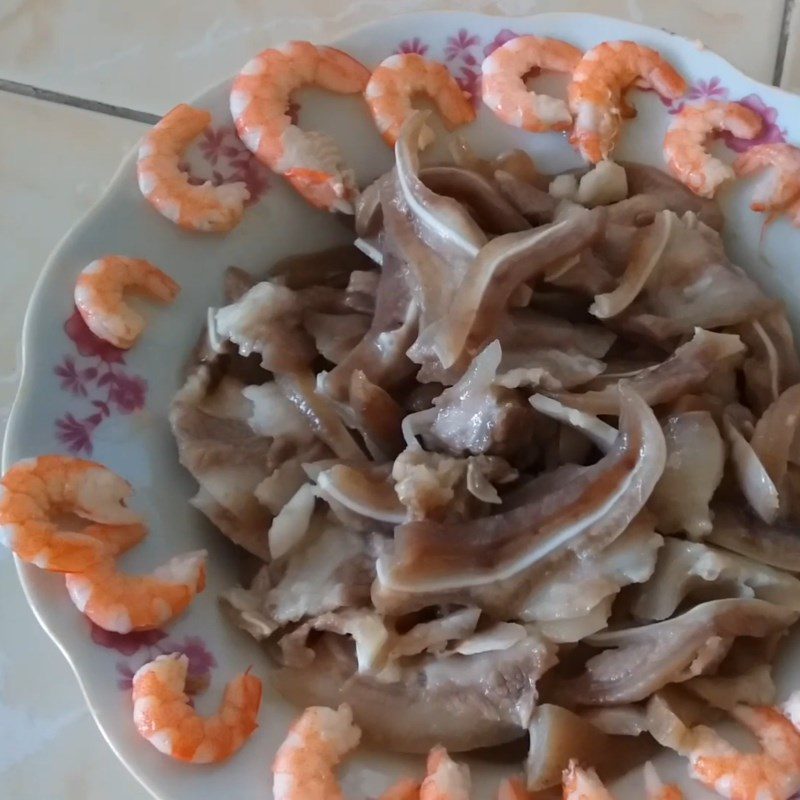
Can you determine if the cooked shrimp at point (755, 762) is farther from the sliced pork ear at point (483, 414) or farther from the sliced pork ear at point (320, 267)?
the sliced pork ear at point (320, 267)

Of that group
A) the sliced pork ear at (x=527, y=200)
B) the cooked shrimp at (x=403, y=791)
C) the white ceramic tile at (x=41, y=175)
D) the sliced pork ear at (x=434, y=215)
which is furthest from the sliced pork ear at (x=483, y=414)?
the white ceramic tile at (x=41, y=175)

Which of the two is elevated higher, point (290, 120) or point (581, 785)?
point (290, 120)

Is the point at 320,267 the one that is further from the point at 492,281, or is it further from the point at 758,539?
the point at 758,539

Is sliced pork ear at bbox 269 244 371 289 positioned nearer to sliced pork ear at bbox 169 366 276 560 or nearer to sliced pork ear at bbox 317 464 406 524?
sliced pork ear at bbox 169 366 276 560

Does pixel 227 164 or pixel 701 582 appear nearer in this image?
pixel 701 582

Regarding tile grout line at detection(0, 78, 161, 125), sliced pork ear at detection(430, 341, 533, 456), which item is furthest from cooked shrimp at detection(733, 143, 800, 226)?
tile grout line at detection(0, 78, 161, 125)

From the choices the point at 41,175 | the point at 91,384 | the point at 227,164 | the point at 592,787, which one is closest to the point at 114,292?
the point at 91,384

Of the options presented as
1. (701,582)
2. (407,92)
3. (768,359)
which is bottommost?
(701,582)
